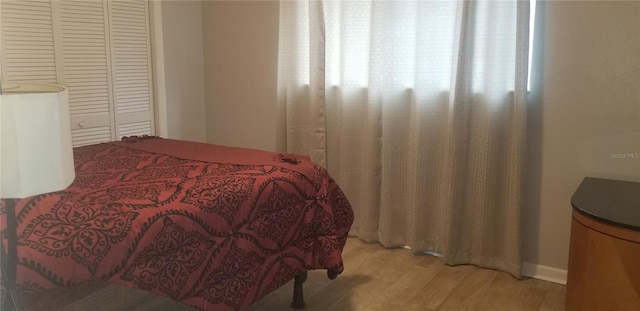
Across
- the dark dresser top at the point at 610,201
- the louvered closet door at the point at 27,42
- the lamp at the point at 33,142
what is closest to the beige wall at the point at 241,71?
the louvered closet door at the point at 27,42

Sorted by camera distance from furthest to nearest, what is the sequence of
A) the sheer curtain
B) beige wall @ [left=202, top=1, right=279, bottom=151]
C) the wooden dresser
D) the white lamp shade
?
beige wall @ [left=202, top=1, right=279, bottom=151] < the sheer curtain < the wooden dresser < the white lamp shade

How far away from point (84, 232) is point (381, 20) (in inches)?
86.8

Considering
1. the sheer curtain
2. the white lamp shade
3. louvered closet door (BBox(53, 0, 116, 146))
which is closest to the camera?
the white lamp shade

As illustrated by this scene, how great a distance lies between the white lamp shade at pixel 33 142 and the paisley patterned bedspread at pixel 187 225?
0.35 m

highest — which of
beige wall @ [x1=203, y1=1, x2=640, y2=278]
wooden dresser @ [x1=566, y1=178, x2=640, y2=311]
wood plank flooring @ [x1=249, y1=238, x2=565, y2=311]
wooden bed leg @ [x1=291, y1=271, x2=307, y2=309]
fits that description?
beige wall @ [x1=203, y1=1, x2=640, y2=278]

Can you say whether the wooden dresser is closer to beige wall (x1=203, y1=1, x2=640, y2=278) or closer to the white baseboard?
beige wall (x1=203, y1=1, x2=640, y2=278)

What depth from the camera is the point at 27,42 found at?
9.71 feet

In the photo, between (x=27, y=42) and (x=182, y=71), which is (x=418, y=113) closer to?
(x=182, y=71)

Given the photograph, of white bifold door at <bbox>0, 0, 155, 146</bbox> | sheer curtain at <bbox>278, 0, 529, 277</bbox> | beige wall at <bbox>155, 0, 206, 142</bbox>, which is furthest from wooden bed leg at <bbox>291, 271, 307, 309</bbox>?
beige wall at <bbox>155, 0, 206, 142</bbox>

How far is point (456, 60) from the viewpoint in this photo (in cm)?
291

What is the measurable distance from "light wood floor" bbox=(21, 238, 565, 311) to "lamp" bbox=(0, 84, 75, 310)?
1.47m

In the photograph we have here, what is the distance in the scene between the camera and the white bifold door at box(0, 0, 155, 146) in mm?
2932

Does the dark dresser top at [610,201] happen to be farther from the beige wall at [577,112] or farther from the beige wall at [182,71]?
the beige wall at [182,71]

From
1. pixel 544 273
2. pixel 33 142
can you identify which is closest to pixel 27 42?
pixel 33 142
